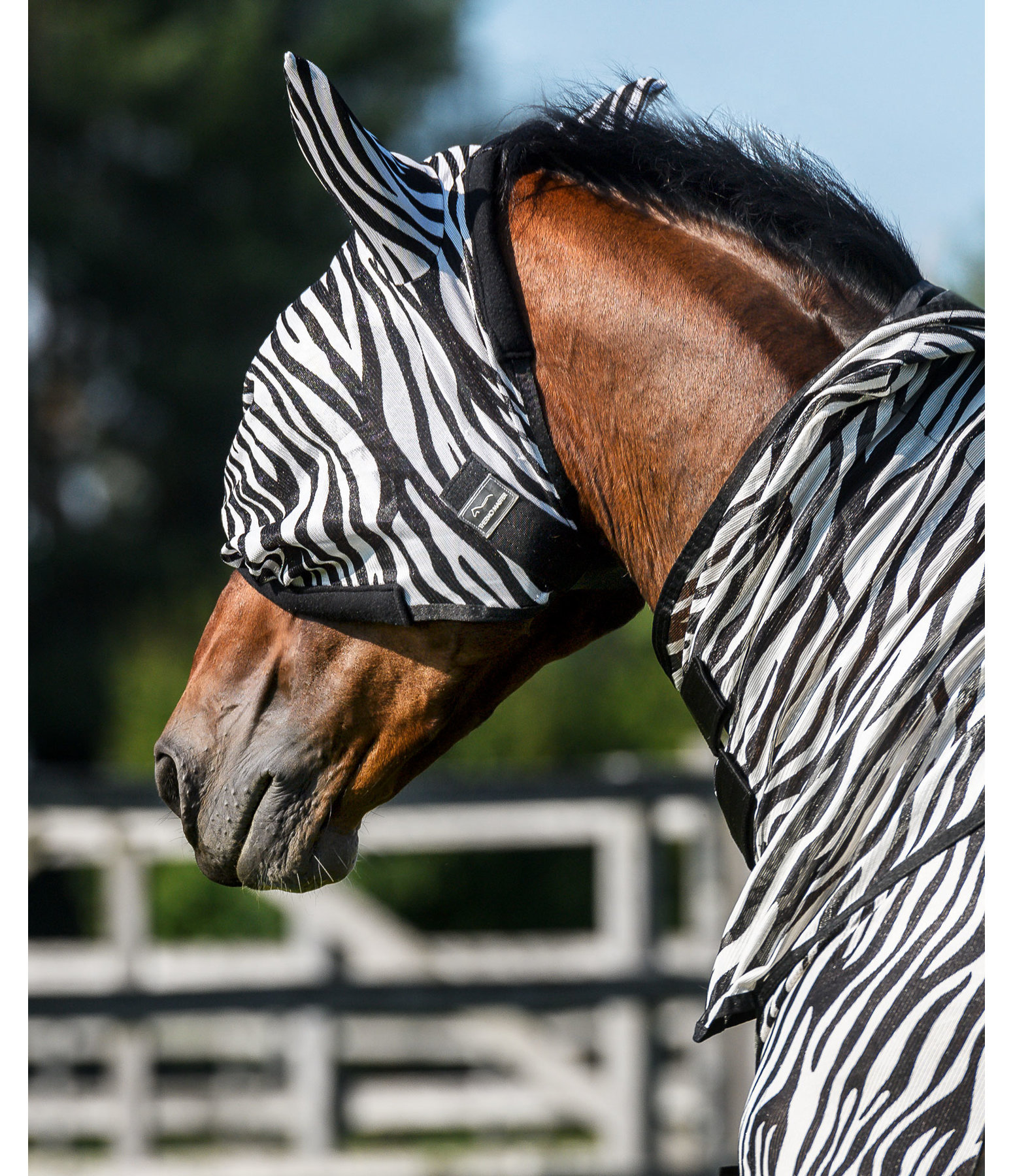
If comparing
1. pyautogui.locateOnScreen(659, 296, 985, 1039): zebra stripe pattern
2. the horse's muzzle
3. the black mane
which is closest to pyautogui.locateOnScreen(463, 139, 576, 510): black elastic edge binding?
the black mane

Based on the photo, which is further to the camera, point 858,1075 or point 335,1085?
point 335,1085

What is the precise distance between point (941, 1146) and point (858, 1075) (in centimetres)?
9

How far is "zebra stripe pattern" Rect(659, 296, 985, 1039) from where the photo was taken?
1219mm

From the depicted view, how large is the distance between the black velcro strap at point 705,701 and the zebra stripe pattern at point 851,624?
0.02 metres

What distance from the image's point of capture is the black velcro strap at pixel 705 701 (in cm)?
140

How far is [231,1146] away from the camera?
671 cm

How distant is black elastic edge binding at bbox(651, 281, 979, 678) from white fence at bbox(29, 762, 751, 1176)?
308cm

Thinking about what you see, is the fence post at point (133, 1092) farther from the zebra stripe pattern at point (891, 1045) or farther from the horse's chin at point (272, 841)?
the zebra stripe pattern at point (891, 1045)

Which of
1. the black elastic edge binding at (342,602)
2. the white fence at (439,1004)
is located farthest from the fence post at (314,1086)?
the black elastic edge binding at (342,602)

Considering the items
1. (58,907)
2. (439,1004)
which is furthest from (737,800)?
(58,907)
